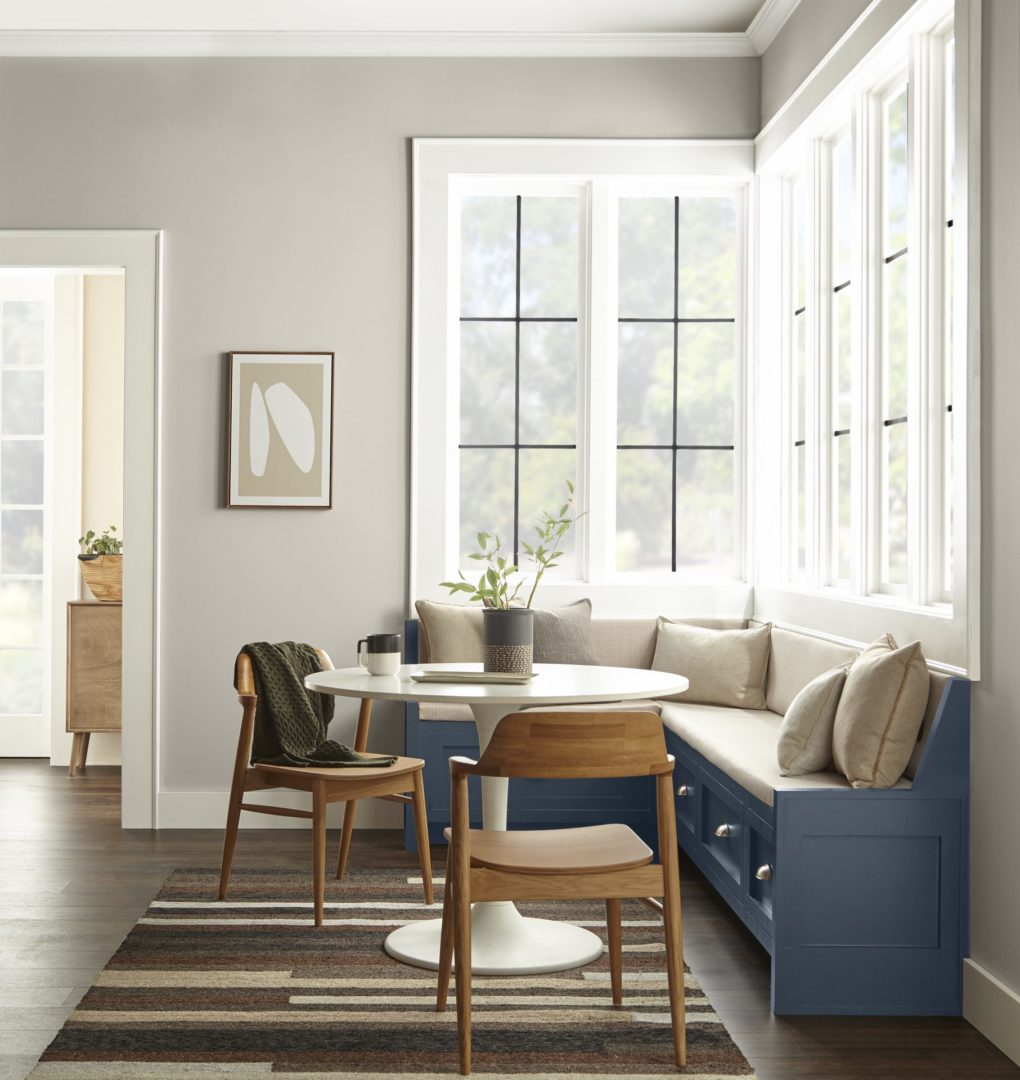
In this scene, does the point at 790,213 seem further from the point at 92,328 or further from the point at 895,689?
the point at 92,328

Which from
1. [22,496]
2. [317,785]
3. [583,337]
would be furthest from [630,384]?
[22,496]

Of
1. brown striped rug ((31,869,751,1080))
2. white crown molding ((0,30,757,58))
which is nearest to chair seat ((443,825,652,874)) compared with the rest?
brown striped rug ((31,869,751,1080))

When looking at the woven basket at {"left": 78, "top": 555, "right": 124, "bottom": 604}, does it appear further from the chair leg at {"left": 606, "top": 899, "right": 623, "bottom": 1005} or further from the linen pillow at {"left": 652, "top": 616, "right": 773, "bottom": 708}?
the chair leg at {"left": 606, "top": 899, "right": 623, "bottom": 1005}

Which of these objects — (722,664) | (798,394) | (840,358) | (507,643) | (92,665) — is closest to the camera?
(507,643)

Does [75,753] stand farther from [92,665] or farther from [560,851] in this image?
[560,851]

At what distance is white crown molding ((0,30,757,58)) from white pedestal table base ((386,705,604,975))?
9.69 feet

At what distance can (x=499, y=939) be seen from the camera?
3.26m

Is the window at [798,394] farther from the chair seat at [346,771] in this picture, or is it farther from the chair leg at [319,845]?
the chair leg at [319,845]

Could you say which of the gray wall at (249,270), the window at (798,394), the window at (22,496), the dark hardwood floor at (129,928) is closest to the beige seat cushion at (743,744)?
the dark hardwood floor at (129,928)

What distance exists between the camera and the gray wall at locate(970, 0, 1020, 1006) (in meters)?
2.75

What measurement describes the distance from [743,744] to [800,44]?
8.49ft

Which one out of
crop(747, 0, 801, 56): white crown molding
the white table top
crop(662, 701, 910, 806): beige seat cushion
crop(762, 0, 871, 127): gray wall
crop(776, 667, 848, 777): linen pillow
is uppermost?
crop(747, 0, 801, 56): white crown molding

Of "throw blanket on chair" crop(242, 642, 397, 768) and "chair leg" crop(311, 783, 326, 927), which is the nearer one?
"chair leg" crop(311, 783, 326, 927)

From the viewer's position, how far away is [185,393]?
495 cm
